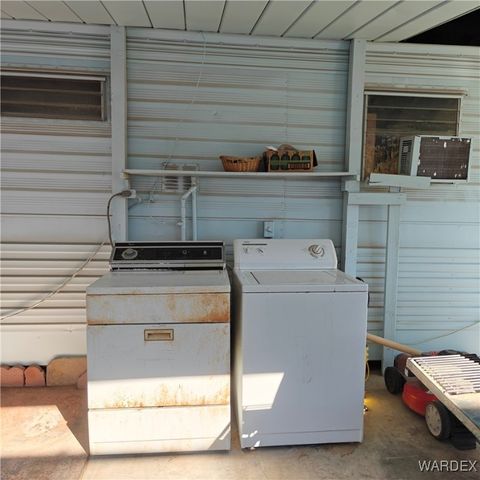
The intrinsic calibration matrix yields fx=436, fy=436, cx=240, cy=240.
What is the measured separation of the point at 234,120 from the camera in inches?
126

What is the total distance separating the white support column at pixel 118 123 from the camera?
2.97 metres

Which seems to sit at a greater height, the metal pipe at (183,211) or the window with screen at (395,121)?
the window with screen at (395,121)

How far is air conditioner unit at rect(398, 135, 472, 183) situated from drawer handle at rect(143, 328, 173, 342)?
2.07 m

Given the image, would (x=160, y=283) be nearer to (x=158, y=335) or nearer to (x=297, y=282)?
(x=158, y=335)

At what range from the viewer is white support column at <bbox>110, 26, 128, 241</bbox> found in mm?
2973

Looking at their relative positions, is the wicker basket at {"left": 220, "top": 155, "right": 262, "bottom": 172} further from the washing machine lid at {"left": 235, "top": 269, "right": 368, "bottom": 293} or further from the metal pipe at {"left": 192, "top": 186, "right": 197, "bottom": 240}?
the washing machine lid at {"left": 235, "top": 269, "right": 368, "bottom": 293}

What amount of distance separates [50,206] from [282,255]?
170 cm

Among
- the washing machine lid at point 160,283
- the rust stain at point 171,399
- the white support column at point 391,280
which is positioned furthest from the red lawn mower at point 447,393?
the washing machine lid at point 160,283

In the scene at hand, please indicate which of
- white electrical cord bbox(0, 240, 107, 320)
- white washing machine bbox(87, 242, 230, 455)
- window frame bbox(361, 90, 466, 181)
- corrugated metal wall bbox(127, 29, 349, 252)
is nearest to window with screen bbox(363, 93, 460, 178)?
window frame bbox(361, 90, 466, 181)

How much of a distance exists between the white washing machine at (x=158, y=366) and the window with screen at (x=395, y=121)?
68.1 inches

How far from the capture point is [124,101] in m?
3.03

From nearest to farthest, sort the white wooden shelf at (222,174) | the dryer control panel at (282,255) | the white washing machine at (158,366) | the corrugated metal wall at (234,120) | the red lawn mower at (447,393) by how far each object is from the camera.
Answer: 1. the red lawn mower at (447,393)
2. the white washing machine at (158,366)
3. the dryer control panel at (282,255)
4. the white wooden shelf at (222,174)
5. the corrugated metal wall at (234,120)

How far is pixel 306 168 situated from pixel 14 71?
2145 millimetres

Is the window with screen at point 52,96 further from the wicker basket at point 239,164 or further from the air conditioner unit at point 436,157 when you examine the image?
the air conditioner unit at point 436,157
